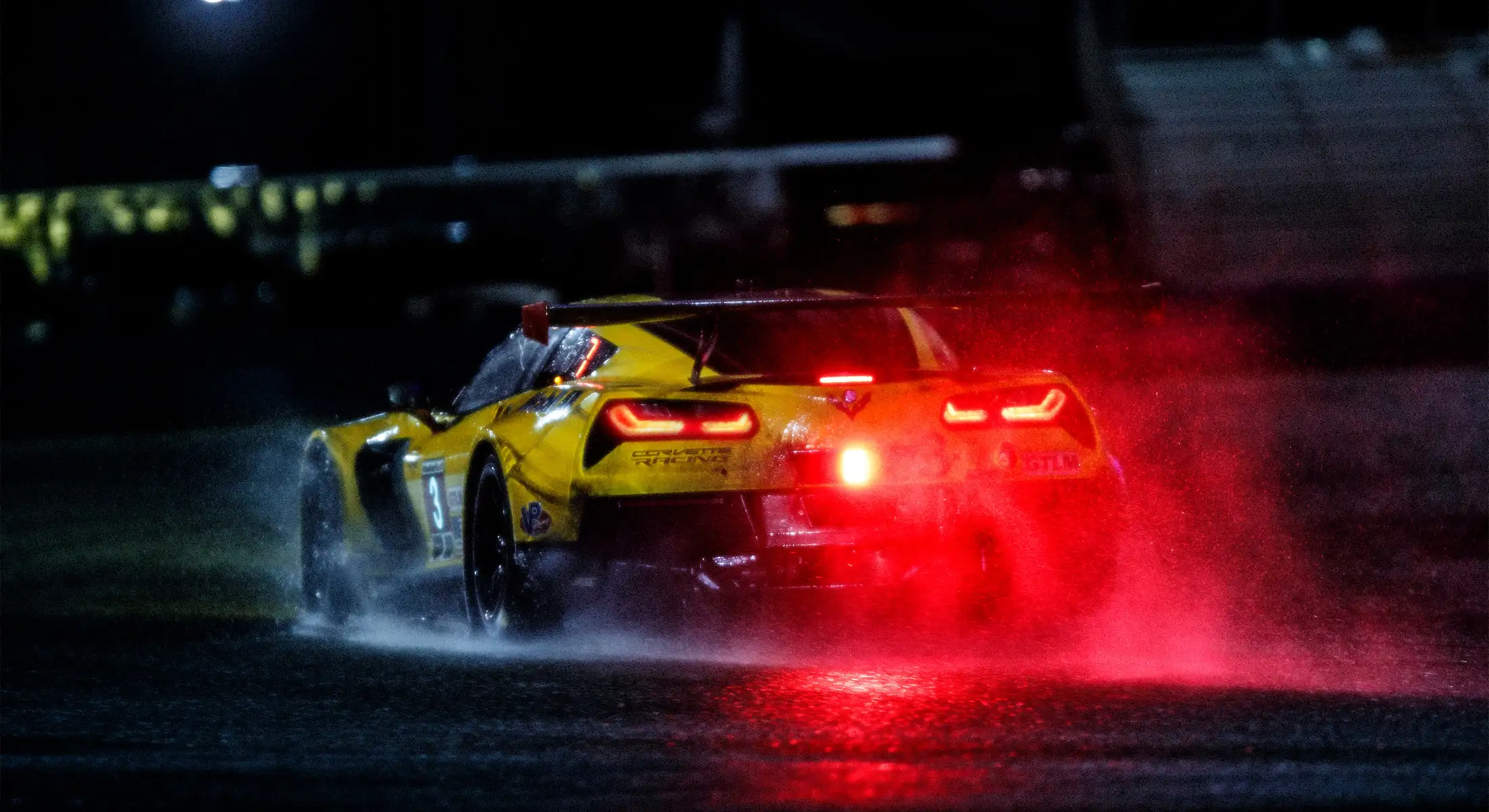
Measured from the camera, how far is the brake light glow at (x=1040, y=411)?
7441 millimetres

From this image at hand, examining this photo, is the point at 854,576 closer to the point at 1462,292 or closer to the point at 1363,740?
the point at 1363,740

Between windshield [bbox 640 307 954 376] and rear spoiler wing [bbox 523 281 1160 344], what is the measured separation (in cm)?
30

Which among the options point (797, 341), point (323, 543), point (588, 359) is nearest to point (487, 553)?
point (588, 359)

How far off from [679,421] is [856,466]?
575 millimetres

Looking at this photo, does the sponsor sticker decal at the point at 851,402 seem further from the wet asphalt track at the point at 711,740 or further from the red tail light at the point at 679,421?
the wet asphalt track at the point at 711,740

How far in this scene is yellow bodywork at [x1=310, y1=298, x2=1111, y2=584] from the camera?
283 inches

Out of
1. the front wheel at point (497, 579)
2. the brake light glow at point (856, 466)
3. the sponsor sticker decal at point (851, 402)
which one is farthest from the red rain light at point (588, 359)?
the brake light glow at point (856, 466)

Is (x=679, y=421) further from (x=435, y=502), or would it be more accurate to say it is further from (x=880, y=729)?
(x=880, y=729)

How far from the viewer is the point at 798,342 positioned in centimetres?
796

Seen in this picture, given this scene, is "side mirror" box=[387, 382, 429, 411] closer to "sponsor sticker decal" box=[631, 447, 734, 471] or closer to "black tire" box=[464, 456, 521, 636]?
"black tire" box=[464, 456, 521, 636]

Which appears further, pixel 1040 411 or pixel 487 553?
pixel 487 553

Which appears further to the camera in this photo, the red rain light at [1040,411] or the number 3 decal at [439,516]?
the number 3 decal at [439,516]

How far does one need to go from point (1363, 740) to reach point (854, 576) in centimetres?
218

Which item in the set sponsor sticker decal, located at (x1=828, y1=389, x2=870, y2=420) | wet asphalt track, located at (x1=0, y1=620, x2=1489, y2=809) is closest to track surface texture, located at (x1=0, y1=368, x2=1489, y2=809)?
wet asphalt track, located at (x1=0, y1=620, x2=1489, y2=809)
